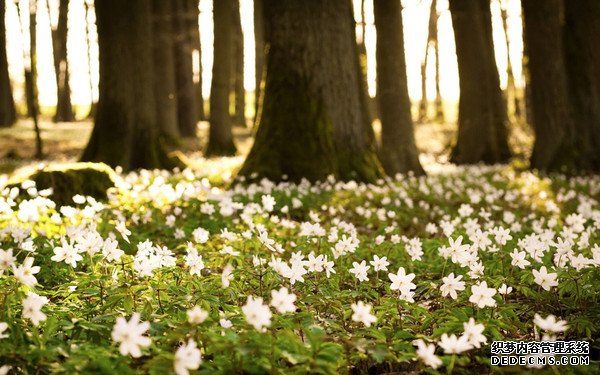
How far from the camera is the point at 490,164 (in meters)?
15.9

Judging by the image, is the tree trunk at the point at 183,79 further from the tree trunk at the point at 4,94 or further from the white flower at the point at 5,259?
the white flower at the point at 5,259

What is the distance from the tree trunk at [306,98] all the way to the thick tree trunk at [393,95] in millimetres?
3111

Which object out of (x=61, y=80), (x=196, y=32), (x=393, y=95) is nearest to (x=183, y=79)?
(x=196, y=32)

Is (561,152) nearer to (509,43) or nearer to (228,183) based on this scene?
(228,183)

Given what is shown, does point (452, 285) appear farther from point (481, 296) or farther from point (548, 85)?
point (548, 85)

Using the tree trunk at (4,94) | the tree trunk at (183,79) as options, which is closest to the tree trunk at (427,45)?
the tree trunk at (183,79)

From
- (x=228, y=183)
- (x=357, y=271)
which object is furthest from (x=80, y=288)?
(x=228, y=183)

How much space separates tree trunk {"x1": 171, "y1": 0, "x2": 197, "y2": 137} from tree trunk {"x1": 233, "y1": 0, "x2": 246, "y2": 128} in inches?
190

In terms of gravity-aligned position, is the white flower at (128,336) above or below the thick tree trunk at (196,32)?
below

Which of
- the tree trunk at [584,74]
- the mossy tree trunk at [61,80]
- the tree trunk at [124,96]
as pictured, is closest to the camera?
the tree trunk at [584,74]

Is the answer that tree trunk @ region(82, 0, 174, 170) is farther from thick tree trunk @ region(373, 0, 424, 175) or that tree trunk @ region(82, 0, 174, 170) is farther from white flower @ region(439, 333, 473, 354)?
white flower @ region(439, 333, 473, 354)

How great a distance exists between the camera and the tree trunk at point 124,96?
1162cm

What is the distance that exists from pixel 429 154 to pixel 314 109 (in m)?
14.2

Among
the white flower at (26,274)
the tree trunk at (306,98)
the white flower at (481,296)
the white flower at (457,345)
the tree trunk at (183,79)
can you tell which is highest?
the tree trunk at (183,79)
